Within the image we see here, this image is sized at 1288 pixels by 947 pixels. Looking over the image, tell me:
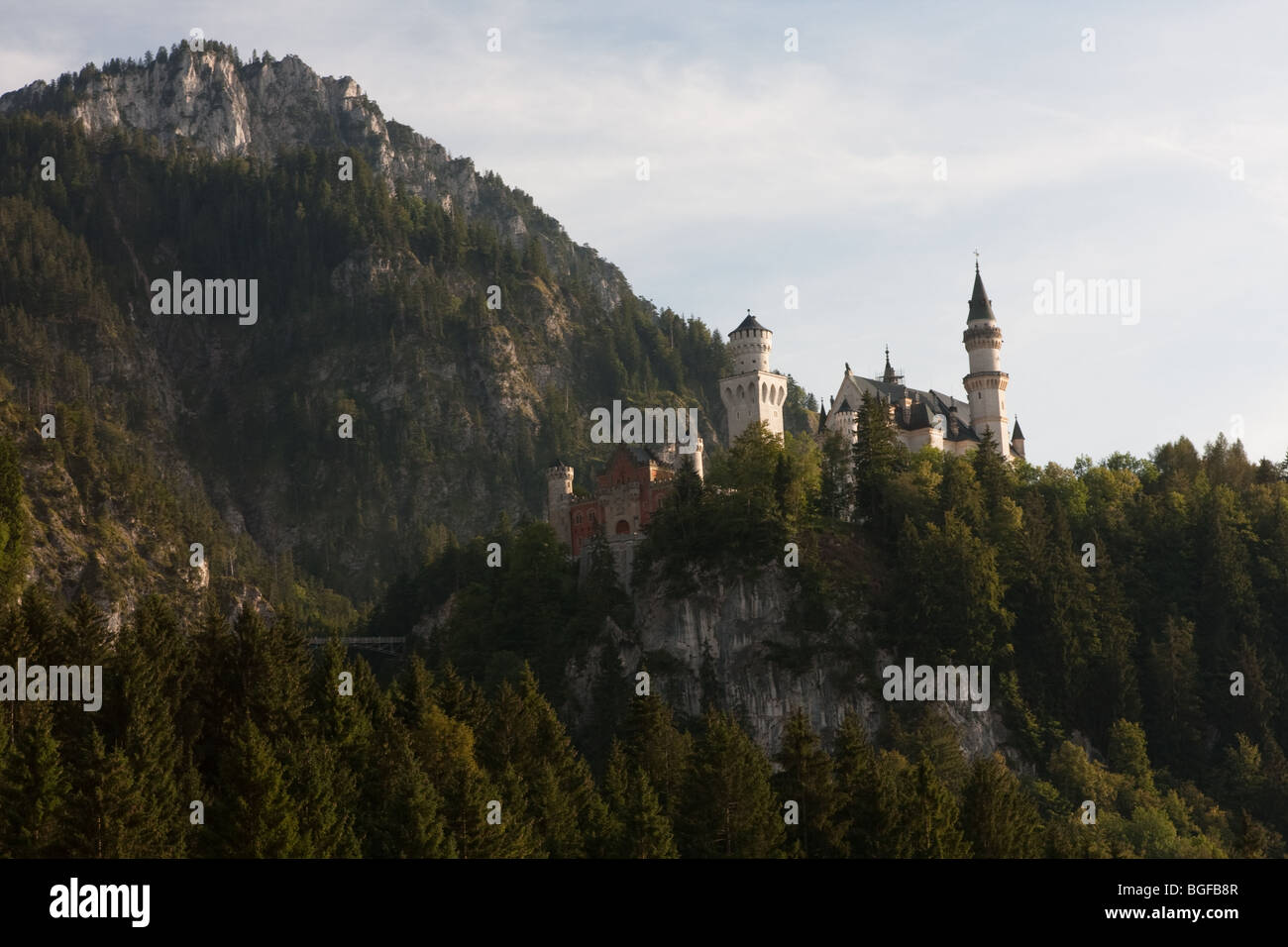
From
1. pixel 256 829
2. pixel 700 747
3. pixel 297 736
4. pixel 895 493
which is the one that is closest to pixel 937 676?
pixel 895 493

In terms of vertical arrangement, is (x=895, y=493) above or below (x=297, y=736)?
above

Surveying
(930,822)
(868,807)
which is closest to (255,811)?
(868,807)

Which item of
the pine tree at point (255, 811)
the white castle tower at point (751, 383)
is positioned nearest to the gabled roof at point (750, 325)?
the white castle tower at point (751, 383)

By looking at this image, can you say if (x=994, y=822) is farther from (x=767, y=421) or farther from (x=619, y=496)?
(x=767, y=421)

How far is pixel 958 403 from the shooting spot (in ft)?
516

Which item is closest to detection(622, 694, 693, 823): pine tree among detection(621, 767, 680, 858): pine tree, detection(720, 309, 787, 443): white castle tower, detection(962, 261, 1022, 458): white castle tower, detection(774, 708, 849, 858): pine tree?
detection(774, 708, 849, 858): pine tree

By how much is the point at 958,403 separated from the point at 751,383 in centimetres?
2766

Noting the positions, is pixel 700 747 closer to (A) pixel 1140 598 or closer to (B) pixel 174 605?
(A) pixel 1140 598

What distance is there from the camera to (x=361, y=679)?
263 feet

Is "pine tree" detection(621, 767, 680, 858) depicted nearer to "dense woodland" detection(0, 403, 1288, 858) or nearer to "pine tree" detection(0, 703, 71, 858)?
"dense woodland" detection(0, 403, 1288, 858)

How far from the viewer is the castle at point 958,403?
474ft

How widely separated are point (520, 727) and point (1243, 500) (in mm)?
73249
